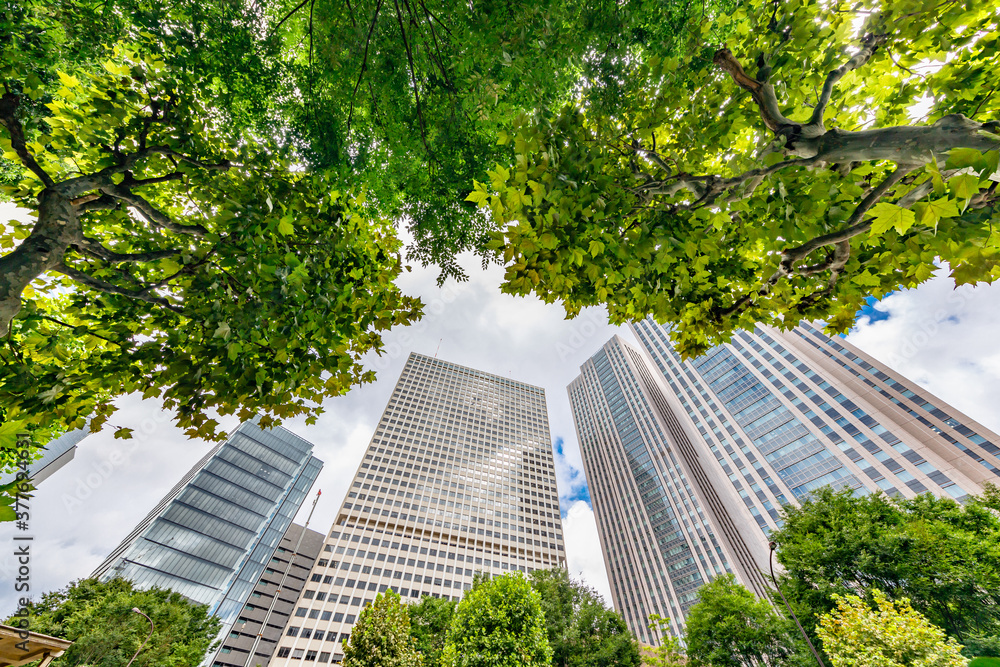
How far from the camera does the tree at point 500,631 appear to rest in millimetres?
14500

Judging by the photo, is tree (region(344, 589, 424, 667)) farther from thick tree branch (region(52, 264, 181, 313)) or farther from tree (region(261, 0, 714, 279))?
tree (region(261, 0, 714, 279))

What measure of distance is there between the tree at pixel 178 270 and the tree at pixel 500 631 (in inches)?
665

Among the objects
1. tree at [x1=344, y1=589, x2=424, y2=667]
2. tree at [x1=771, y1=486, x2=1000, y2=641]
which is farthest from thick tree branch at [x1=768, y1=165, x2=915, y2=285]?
tree at [x1=344, y1=589, x2=424, y2=667]

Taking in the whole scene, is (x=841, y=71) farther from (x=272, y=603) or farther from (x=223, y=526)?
(x=272, y=603)

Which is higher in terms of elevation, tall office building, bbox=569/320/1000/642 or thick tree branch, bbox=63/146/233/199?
tall office building, bbox=569/320/1000/642

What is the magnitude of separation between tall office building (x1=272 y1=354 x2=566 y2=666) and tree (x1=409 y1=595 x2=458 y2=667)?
33207mm

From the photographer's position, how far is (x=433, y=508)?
60.5 meters

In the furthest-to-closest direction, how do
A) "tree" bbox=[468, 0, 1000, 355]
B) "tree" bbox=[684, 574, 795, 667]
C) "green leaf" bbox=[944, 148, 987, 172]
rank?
"tree" bbox=[684, 574, 795, 667] → "tree" bbox=[468, 0, 1000, 355] → "green leaf" bbox=[944, 148, 987, 172]

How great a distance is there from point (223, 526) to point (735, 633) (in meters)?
82.7

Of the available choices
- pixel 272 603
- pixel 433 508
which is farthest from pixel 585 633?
pixel 272 603

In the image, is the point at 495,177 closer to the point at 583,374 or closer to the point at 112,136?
the point at 112,136

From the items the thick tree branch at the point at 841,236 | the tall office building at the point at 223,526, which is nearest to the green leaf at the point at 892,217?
the thick tree branch at the point at 841,236

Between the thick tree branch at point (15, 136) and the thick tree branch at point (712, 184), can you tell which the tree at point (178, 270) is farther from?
the thick tree branch at point (712, 184)

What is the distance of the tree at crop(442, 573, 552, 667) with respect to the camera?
14500 millimetres
